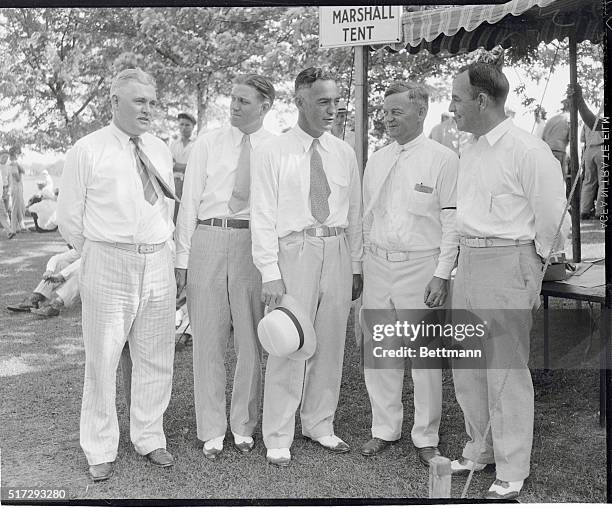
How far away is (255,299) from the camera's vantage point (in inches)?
151

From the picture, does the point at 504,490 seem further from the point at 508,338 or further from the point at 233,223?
the point at 233,223

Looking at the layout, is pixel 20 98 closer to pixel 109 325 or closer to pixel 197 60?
pixel 197 60

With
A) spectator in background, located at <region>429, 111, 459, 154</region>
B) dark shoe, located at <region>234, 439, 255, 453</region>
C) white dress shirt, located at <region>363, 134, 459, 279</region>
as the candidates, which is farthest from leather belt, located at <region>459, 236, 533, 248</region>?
dark shoe, located at <region>234, 439, 255, 453</region>

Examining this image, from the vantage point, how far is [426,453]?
12.1ft

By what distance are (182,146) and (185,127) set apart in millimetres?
234

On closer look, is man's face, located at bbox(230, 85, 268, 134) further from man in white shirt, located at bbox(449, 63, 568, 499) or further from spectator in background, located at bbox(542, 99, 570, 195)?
→ spectator in background, located at bbox(542, 99, 570, 195)

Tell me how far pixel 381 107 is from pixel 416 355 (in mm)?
1331

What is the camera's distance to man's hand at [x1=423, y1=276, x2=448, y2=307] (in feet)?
11.8

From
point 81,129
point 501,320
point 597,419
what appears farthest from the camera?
point 597,419

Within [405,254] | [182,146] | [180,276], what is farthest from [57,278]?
[405,254]

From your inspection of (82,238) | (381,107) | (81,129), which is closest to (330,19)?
(381,107)

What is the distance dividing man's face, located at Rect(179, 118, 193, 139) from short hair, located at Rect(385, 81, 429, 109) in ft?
3.11

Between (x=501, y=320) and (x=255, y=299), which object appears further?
(x=255, y=299)

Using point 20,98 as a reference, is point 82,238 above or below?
below
